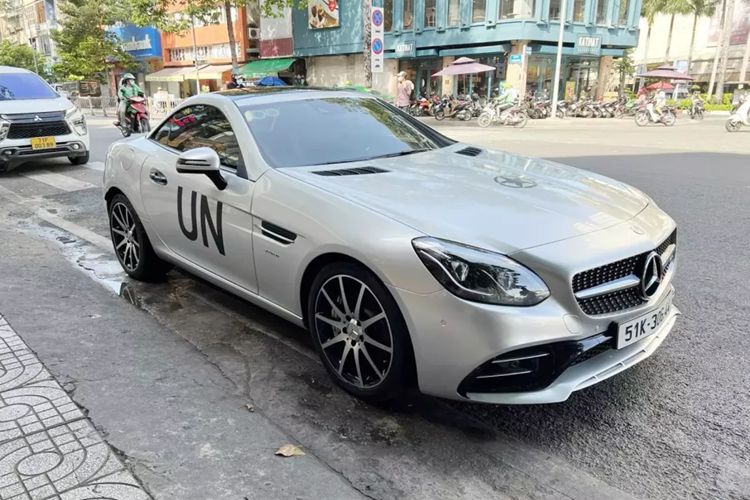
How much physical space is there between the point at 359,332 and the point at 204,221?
1444mm

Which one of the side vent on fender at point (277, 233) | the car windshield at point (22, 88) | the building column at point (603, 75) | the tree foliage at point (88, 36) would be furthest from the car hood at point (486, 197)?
the tree foliage at point (88, 36)

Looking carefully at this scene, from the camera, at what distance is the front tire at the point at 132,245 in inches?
180

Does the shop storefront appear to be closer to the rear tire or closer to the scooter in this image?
the scooter

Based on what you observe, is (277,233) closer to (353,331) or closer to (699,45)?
(353,331)

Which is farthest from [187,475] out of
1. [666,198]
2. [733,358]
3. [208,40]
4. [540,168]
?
[208,40]

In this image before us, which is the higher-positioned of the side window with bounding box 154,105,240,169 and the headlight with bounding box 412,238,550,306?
the side window with bounding box 154,105,240,169

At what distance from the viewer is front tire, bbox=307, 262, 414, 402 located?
261cm

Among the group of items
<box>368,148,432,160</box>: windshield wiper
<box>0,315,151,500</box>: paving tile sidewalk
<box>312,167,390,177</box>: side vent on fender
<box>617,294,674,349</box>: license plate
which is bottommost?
<box>0,315,151,500</box>: paving tile sidewalk

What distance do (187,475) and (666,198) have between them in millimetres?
7050

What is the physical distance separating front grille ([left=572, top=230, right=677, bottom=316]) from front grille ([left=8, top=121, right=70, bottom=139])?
10298 millimetres

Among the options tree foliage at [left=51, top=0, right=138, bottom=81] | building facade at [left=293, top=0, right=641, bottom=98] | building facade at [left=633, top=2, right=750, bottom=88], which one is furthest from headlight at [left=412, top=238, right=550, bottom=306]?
building facade at [left=633, top=2, right=750, bottom=88]

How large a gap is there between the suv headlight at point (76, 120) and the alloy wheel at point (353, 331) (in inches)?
374

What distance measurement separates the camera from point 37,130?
398 inches

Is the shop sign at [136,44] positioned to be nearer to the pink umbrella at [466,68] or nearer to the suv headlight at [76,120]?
the pink umbrella at [466,68]
